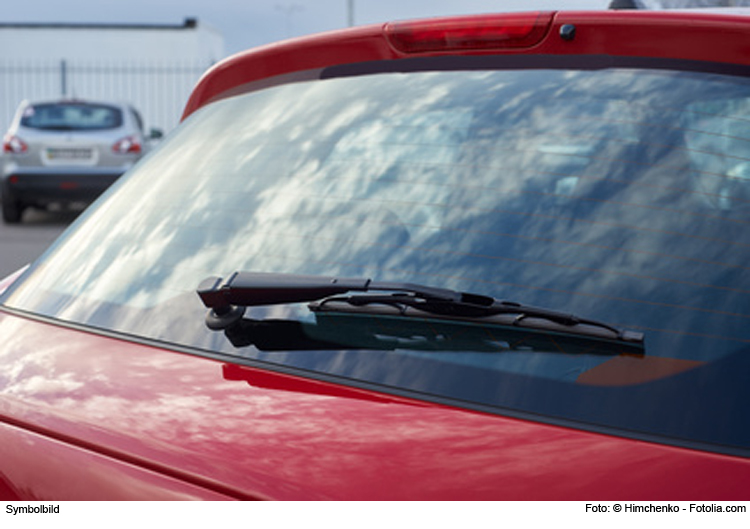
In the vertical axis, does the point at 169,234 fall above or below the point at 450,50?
below

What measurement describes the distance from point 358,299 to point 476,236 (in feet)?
0.69

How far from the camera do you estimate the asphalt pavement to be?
1044 cm

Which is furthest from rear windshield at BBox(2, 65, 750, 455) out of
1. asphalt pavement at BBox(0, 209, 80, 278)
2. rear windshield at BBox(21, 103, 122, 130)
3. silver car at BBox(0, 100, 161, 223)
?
rear windshield at BBox(21, 103, 122, 130)

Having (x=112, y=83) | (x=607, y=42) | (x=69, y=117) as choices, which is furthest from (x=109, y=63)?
(x=607, y=42)

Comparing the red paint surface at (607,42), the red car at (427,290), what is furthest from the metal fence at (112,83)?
the red car at (427,290)

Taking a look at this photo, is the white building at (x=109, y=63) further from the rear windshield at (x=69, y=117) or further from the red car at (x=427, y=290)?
the red car at (x=427, y=290)

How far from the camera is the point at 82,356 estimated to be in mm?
1652

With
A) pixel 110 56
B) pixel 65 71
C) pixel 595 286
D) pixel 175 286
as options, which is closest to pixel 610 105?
pixel 595 286

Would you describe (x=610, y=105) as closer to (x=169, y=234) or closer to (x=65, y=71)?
(x=169, y=234)

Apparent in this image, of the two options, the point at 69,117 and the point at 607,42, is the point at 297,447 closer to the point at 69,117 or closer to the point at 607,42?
the point at 607,42

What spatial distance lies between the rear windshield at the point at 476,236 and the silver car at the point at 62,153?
12.0 metres
